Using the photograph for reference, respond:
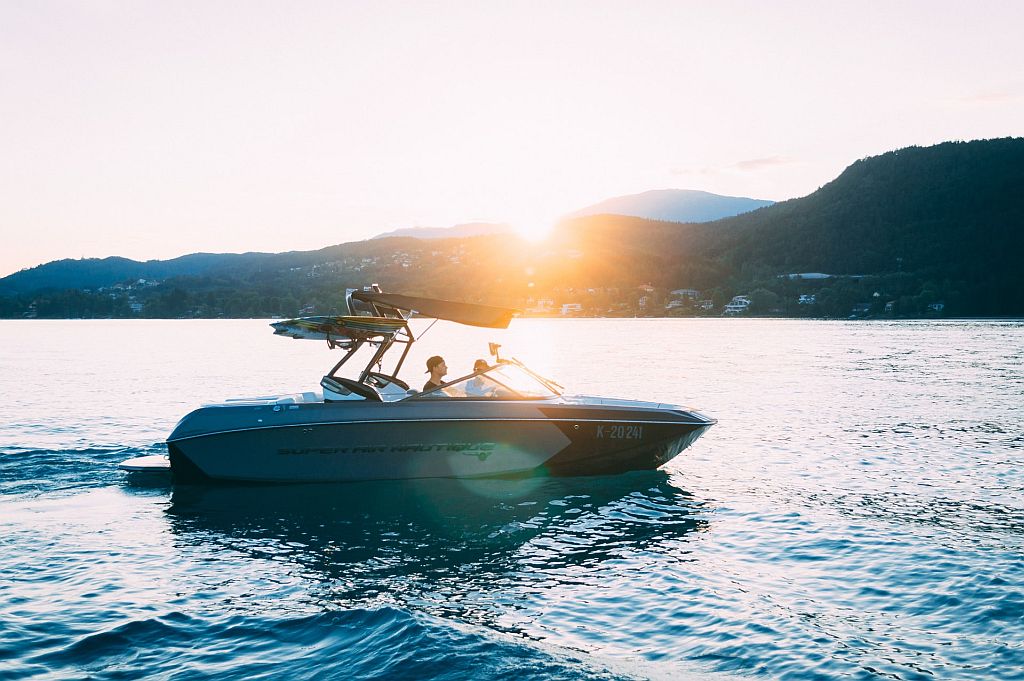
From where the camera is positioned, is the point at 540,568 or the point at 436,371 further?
the point at 436,371

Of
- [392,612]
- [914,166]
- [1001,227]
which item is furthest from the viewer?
[914,166]

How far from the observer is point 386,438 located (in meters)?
13.0

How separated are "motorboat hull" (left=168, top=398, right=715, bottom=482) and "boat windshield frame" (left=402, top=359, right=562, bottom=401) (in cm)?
14

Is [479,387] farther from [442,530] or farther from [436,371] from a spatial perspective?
[442,530]

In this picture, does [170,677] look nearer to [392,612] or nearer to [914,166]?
[392,612]

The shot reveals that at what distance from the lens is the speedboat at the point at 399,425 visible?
1296cm

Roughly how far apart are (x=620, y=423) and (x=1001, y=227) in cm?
15776

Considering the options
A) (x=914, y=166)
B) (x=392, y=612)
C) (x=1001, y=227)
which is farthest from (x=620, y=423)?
(x=914, y=166)

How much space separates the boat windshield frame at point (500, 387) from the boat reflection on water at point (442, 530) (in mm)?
1562

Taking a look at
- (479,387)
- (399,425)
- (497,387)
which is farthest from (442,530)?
(497,387)

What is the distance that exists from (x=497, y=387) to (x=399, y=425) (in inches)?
→ 70.7

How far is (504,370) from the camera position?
13.7 meters

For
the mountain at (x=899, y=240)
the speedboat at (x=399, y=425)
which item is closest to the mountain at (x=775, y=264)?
the mountain at (x=899, y=240)

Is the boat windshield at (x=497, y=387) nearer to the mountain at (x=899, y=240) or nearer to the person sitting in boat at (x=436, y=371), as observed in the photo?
the person sitting in boat at (x=436, y=371)
